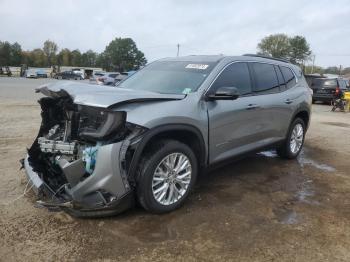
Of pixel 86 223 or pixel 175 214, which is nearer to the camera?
pixel 86 223

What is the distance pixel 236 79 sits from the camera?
543cm

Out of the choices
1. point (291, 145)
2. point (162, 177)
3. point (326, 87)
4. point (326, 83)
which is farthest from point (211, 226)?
point (326, 83)

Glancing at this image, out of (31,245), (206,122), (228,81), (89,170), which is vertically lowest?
(31,245)

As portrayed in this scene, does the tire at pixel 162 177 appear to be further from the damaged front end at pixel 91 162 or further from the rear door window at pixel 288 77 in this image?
the rear door window at pixel 288 77

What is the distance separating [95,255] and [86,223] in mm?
651

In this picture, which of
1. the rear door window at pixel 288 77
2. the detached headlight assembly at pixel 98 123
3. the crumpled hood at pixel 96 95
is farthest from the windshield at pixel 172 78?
the rear door window at pixel 288 77

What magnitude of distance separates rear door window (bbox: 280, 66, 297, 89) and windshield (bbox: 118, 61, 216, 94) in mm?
2015

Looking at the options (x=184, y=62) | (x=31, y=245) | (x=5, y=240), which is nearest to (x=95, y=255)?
(x=31, y=245)

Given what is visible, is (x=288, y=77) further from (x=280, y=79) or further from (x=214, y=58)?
(x=214, y=58)

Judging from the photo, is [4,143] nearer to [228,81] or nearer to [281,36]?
[228,81]

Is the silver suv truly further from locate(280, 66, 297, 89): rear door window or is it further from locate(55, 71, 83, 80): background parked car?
locate(55, 71, 83, 80): background parked car

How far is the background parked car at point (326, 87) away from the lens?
22.5 metres

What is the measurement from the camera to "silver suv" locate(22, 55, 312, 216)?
12.9ft

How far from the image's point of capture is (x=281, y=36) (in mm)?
101250
